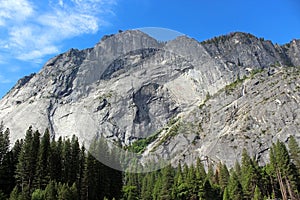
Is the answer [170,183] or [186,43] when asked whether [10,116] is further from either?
[186,43]

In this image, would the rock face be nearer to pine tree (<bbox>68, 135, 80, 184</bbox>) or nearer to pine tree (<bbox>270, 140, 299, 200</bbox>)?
pine tree (<bbox>68, 135, 80, 184</bbox>)

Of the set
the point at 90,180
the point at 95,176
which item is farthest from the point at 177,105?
the point at 90,180

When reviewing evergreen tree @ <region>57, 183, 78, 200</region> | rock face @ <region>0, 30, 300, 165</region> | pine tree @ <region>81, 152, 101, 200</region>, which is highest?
rock face @ <region>0, 30, 300, 165</region>

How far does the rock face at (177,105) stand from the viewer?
94750mm

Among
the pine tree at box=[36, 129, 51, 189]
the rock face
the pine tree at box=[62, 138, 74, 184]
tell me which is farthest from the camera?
the rock face

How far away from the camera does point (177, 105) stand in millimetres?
109625

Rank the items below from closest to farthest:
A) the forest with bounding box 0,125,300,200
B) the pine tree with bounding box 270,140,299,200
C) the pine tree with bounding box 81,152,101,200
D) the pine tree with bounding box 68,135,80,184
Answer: the forest with bounding box 0,125,300,200 < the pine tree with bounding box 81,152,101,200 < the pine tree with bounding box 68,135,80,184 < the pine tree with bounding box 270,140,299,200

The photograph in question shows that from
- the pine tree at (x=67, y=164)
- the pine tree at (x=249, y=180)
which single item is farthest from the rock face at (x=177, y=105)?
the pine tree at (x=249, y=180)

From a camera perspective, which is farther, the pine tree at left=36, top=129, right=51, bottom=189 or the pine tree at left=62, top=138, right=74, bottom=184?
the pine tree at left=62, top=138, right=74, bottom=184

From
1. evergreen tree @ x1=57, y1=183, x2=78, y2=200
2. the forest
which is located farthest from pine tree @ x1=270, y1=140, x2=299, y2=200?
evergreen tree @ x1=57, y1=183, x2=78, y2=200

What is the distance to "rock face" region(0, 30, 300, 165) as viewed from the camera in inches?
3730

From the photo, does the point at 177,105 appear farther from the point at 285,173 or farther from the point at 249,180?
the point at 285,173

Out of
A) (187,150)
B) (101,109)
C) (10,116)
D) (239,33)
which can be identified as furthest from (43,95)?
(239,33)

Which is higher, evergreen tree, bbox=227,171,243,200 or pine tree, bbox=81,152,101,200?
pine tree, bbox=81,152,101,200
